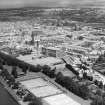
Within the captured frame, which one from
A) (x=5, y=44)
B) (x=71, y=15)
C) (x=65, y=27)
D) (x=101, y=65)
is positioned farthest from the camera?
(x=71, y=15)

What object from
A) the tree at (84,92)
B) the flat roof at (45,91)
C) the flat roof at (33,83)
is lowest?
the flat roof at (33,83)

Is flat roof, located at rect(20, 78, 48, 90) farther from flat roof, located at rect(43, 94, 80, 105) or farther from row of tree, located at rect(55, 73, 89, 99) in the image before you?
flat roof, located at rect(43, 94, 80, 105)

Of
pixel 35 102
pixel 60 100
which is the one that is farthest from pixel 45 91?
pixel 35 102

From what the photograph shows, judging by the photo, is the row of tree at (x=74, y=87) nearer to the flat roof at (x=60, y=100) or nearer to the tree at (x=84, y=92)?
the tree at (x=84, y=92)

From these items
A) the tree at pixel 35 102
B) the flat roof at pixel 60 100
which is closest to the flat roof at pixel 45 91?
the flat roof at pixel 60 100

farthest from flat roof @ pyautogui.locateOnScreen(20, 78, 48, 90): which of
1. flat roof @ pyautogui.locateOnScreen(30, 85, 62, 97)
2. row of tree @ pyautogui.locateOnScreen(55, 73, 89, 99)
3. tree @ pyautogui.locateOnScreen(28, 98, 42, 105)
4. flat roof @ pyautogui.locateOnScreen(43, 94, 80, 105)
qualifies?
tree @ pyautogui.locateOnScreen(28, 98, 42, 105)

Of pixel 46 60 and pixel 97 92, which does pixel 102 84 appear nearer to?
pixel 97 92

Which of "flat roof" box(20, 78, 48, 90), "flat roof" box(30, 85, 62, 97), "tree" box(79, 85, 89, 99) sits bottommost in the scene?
"flat roof" box(20, 78, 48, 90)

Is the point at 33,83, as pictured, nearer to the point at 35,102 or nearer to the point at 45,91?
the point at 45,91

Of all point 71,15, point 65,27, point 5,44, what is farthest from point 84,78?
point 71,15
